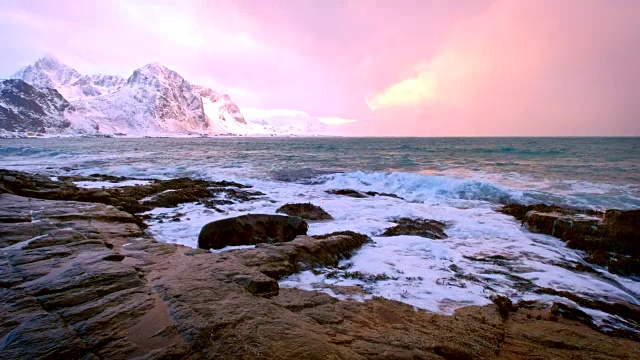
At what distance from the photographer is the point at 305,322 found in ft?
12.0

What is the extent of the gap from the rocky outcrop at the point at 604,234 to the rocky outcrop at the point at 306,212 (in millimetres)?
7121

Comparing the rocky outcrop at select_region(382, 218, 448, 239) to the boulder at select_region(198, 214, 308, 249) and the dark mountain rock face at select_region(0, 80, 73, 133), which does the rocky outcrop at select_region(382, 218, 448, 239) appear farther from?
the dark mountain rock face at select_region(0, 80, 73, 133)

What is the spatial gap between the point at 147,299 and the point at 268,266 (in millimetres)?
2313

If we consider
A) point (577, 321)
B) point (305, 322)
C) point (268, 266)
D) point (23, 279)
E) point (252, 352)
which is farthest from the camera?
point (268, 266)

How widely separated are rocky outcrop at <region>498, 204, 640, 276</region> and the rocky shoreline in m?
3.09

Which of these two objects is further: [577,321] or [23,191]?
[23,191]

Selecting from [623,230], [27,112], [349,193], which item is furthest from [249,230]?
[27,112]

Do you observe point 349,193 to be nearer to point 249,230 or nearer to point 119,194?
point 249,230

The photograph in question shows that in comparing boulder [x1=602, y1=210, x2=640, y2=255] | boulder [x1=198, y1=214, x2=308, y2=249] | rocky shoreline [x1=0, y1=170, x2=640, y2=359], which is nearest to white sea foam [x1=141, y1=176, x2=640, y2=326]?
rocky shoreline [x1=0, y1=170, x2=640, y2=359]

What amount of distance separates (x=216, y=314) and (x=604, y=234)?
1086cm

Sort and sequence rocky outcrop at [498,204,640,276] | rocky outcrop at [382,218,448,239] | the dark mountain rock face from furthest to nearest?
the dark mountain rock face → rocky outcrop at [382,218,448,239] → rocky outcrop at [498,204,640,276]

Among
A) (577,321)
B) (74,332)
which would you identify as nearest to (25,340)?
(74,332)

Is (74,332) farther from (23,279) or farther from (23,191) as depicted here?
(23,191)

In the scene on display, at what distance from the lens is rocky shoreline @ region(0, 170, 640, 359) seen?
2.99 m
